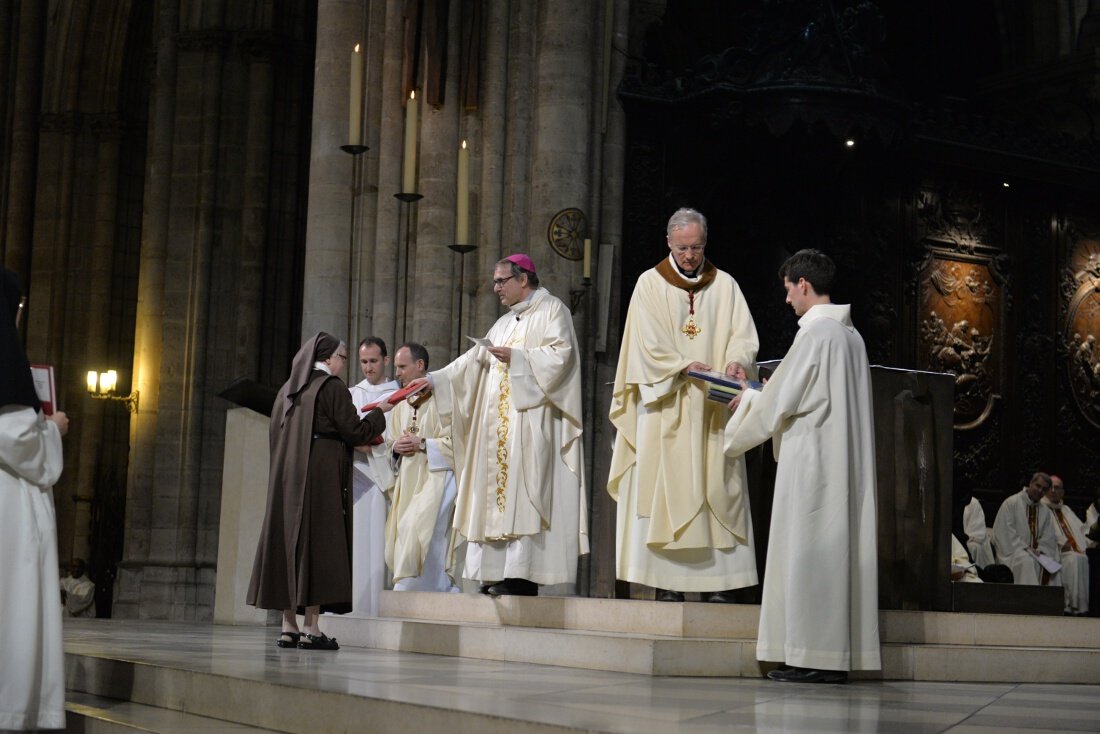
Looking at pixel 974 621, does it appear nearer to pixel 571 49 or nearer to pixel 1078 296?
pixel 571 49

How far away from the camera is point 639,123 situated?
13.3 m

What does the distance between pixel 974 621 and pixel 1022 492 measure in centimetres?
775

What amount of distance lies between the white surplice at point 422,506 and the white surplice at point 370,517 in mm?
94

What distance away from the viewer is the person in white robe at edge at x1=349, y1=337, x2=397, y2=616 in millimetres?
10820

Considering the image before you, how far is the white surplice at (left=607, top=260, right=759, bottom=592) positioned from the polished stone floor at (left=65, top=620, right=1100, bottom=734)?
0.93m

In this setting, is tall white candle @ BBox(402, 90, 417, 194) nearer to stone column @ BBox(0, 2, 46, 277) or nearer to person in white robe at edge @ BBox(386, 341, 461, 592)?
person in white robe at edge @ BBox(386, 341, 461, 592)

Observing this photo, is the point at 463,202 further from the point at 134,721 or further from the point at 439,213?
the point at 134,721

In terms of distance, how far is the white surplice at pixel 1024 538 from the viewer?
572 inches

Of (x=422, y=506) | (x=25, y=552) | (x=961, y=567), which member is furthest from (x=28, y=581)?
(x=961, y=567)

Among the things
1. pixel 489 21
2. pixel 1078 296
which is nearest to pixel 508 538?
pixel 489 21

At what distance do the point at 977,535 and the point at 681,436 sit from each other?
27.5 ft

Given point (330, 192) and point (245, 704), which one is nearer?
point (245, 704)

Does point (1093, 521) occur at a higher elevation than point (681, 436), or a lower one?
lower

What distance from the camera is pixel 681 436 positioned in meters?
7.54
